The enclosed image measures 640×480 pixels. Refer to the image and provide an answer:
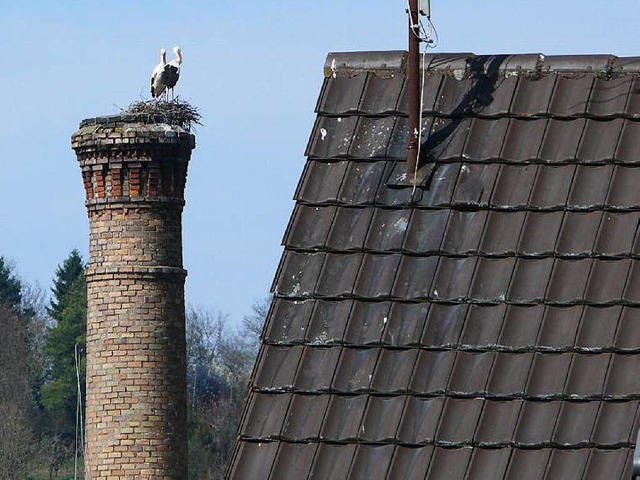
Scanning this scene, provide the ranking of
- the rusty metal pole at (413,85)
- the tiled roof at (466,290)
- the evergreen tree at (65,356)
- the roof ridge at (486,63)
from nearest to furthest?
the tiled roof at (466,290)
the rusty metal pole at (413,85)
the roof ridge at (486,63)
the evergreen tree at (65,356)

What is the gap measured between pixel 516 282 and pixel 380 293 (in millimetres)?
510

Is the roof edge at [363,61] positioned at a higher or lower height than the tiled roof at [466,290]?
higher

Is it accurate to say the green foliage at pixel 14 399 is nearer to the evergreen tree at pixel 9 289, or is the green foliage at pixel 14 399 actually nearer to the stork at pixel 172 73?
the evergreen tree at pixel 9 289

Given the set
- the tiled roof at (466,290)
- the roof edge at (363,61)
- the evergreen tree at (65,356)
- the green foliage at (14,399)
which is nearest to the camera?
the tiled roof at (466,290)

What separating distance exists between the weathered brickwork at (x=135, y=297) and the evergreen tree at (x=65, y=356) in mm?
40357

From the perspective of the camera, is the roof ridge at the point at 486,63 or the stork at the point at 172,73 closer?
the roof ridge at the point at 486,63

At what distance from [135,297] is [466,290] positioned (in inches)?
520

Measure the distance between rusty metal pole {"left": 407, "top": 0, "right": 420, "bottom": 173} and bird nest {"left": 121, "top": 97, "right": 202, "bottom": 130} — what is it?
13.0 m

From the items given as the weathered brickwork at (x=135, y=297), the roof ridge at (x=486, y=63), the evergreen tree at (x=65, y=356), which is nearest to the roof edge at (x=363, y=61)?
the roof ridge at (x=486, y=63)

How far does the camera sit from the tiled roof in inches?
205

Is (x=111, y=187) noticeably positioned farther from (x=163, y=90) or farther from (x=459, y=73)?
(x=459, y=73)

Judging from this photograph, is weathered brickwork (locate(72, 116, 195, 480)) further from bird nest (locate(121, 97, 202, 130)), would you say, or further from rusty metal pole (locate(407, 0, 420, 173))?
rusty metal pole (locate(407, 0, 420, 173))

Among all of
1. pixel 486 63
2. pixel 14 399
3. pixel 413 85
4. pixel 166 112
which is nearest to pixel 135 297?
pixel 166 112

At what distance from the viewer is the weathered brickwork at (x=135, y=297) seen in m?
18.2
